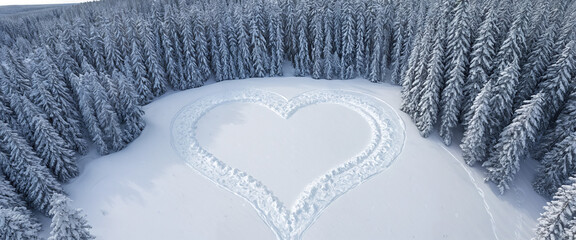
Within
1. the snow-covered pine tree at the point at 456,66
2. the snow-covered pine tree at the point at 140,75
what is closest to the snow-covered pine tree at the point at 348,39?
the snow-covered pine tree at the point at 456,66

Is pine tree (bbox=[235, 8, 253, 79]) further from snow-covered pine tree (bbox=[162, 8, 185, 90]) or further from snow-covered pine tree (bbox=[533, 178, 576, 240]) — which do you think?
snow-covered pine tree (bbox=[533, 178, 576, 240])

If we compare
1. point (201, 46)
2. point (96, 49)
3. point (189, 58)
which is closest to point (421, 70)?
point (201, 46)

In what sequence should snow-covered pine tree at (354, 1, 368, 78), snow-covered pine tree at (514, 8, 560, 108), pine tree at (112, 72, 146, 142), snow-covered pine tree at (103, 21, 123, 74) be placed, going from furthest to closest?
snow-covered pine tree at (354, 1, 368, 78)
snow-covered pine tree at (103, 21, 123, 74)
pine tree at (112, 72, 146, 142)
snow-covered pine tree at (514, 8, 560, 108)

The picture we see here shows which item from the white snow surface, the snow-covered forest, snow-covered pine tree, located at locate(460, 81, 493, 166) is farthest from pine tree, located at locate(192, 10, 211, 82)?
snow-covered pine tree, located at locate(460, 81, 493, 166)

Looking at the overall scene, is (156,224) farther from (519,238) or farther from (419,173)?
(519,238)

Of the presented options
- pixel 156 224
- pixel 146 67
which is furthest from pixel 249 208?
pixel 146 67
